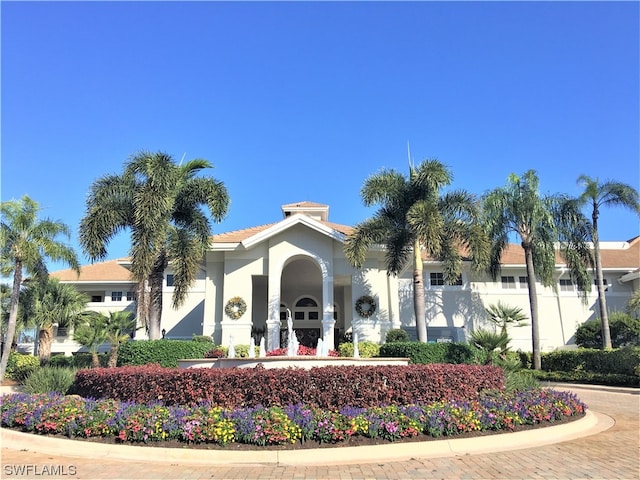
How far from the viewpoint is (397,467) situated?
22.7 ft

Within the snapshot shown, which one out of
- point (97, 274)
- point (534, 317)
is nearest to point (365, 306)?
point (534, 317)

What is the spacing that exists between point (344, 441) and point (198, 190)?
A: 556 inches

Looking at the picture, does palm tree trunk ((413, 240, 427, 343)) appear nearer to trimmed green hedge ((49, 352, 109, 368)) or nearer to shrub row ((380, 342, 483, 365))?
shrub row ((380, 342, 483, 365))

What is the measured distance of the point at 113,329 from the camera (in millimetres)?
19859

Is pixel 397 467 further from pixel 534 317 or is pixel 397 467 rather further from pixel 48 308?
pixel 48 308

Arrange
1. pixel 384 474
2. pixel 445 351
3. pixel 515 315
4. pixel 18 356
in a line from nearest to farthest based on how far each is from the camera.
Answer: pixel 384 474 < pixel 445 351 < pixel 18 356 < pixel 515 315

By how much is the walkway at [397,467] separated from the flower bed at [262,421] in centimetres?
51

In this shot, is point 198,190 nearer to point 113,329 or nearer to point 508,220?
point 113,329

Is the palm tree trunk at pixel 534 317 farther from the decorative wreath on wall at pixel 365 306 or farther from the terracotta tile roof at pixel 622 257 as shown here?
the terracotta tile roof at pixel 622 257

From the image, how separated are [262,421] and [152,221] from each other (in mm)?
11563

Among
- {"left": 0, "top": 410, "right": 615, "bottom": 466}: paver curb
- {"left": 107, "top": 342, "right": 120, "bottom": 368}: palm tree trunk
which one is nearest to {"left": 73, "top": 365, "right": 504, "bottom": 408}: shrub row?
{"left": 0, "top": 410, "right": 615, "bottom": 466}: paver curb

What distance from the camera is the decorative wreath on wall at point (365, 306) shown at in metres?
22.6

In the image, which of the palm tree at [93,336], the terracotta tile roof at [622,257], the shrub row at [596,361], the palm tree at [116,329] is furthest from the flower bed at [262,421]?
the terracotta tile roof at [622,257]

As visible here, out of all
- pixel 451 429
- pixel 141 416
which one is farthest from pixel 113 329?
pixel 451 429
